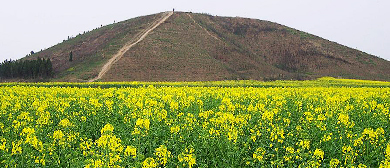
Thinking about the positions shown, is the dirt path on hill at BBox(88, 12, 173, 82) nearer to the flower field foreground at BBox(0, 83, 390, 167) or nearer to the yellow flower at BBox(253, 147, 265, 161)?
the flower field foreground at BBox(0, 83, 390, 167)

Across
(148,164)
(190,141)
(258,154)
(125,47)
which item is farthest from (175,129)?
(125,47)

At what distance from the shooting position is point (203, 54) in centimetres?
7581

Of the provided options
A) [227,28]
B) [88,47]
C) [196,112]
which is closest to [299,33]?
[227,28]

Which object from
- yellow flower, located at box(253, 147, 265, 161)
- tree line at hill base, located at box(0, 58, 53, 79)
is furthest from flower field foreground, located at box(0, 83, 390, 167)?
tree line at hill base, located at box(0, 58, 53, 79)

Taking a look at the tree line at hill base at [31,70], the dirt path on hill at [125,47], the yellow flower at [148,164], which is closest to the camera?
the yellow flower at [148,164]

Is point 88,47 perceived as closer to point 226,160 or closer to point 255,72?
point 255,72

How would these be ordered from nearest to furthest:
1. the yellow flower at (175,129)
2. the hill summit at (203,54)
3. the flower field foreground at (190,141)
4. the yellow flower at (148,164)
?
the yellow flower at (148,164) → the flower field foreground at (190,141) → the yellow flower at (175,129) → the hill summit at (203,54)

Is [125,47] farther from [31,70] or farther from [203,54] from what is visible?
[31,70]

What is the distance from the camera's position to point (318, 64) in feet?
282

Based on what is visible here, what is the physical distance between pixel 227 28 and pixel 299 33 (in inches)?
1035

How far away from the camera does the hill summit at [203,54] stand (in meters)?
65.8

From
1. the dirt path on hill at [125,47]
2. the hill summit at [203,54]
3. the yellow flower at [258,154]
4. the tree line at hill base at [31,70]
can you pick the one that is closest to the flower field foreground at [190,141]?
the yellow flower at [258,154]

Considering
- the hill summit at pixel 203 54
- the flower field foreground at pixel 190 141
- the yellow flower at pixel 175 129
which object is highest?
the hill summit at pixel 203 54

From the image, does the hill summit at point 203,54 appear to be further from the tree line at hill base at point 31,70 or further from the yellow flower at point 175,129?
the yellow flower at point 175,129
